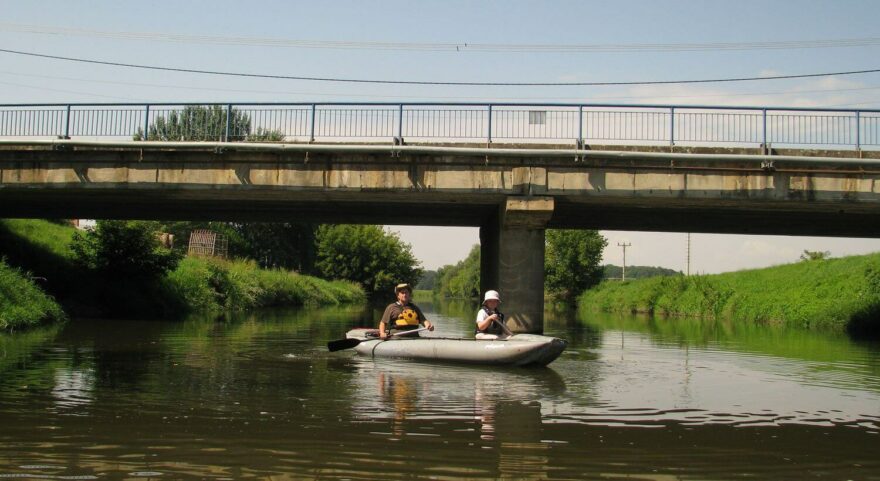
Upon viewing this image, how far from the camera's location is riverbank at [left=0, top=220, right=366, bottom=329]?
23509mm

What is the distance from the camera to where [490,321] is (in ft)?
51.0

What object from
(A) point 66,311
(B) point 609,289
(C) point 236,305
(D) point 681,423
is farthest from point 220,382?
(B) point 609,289

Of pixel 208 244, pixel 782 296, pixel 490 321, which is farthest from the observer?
pixel 208 244

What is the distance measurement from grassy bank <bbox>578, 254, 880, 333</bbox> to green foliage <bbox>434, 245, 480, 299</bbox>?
219 feet

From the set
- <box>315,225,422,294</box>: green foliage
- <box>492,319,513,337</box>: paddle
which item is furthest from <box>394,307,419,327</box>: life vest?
<box>315,225,422,294</box>: green foliage

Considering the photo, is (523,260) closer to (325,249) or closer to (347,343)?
(347,343)

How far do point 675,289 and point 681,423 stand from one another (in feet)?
139

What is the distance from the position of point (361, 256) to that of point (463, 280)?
6534cm

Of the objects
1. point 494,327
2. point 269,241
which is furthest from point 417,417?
point 269,241

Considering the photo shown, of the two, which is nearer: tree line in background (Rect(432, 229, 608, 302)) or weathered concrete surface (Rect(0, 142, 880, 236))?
weathered concrete surface (Rect(0, 142, 880, 236))

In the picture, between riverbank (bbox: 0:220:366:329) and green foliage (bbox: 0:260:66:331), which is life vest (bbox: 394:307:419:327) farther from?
riverbank (bbox: 0:220:366:329)

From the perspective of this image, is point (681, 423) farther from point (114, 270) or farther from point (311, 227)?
point (311, 227)

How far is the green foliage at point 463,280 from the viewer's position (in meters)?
123

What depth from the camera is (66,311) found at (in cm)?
2777
